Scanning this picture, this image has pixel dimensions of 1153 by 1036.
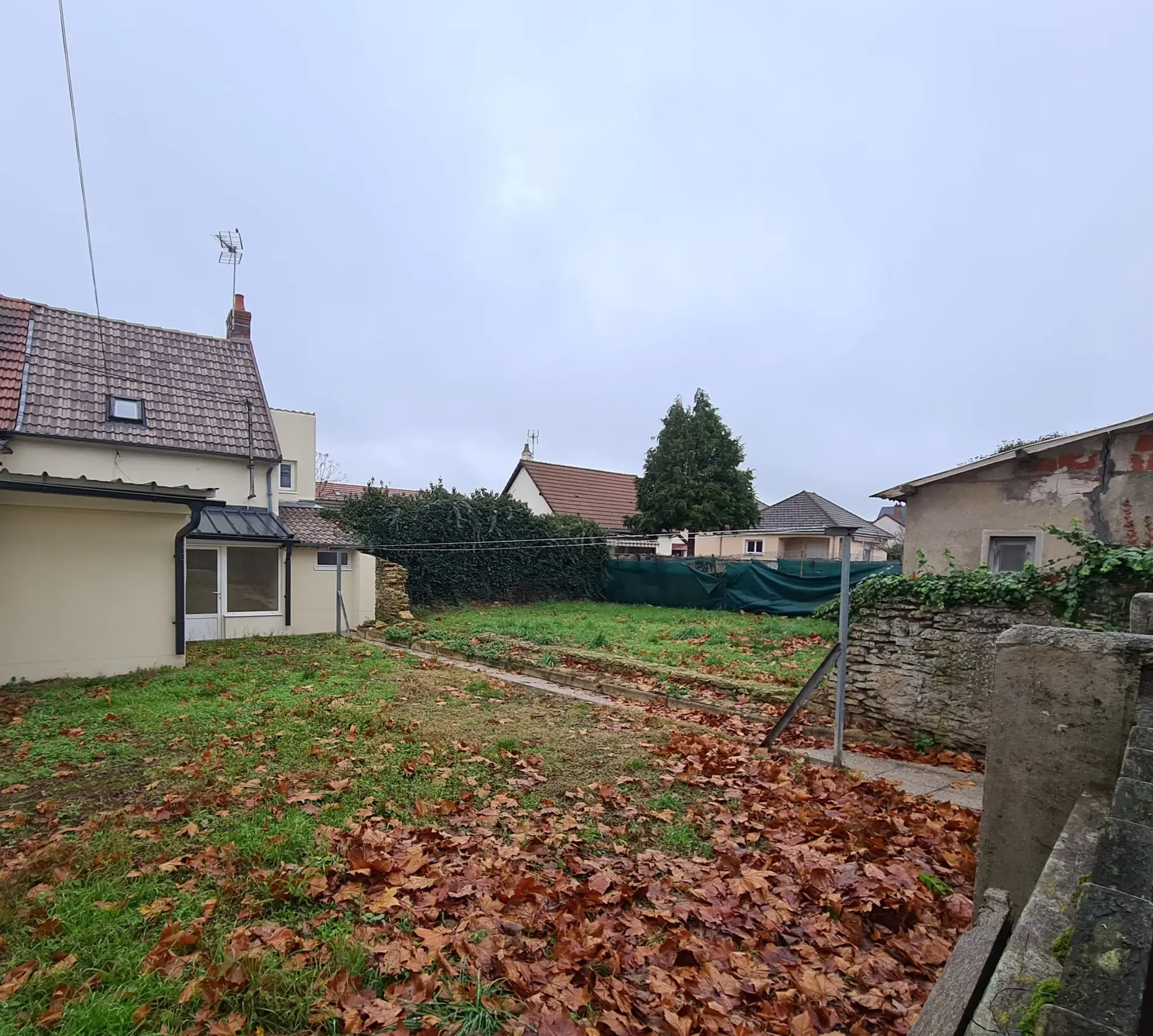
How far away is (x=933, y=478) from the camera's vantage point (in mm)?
10680

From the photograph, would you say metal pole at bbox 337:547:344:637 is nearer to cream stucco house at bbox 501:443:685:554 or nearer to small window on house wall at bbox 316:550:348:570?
small window on house wall at bbox 316:550:348:570

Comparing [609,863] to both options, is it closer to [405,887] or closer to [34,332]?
[405,887]

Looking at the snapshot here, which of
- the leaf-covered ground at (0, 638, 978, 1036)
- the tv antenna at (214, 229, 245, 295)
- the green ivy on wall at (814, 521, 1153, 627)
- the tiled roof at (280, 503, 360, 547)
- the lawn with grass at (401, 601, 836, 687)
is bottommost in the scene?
the lawn with grass at (401, 601, 836, 687)

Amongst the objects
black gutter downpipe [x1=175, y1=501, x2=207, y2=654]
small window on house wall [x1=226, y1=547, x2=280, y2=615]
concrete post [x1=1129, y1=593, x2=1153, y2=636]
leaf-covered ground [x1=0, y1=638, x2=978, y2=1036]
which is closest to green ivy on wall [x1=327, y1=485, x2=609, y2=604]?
small window on house wall [x1=226, y1=547, x2=280, y2=615]

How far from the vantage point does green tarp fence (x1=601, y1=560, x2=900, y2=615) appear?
18.7m

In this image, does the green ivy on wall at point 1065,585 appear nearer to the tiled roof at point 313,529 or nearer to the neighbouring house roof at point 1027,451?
the neighbouring house roof at point 1027,451

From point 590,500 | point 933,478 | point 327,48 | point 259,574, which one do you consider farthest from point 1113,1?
point 590,500

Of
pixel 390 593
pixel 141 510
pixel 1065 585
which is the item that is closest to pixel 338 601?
pixel 390 593

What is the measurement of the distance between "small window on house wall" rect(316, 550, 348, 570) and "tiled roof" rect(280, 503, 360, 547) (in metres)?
0.35

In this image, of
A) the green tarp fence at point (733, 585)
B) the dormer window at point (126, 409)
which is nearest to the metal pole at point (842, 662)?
the green tarp fence at point (733, 585)

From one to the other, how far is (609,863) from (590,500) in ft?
95.7

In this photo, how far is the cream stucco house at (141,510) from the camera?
8.84m

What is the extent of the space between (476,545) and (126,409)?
977cm

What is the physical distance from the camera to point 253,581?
1461 centimetres
